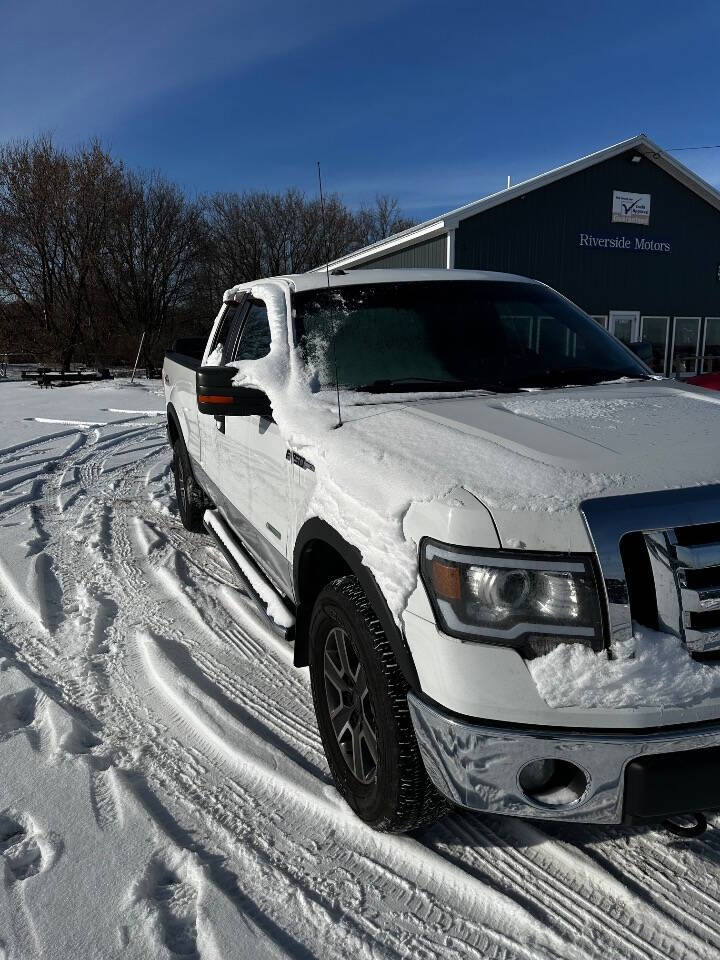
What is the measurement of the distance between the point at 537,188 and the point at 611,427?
18358 millimetres

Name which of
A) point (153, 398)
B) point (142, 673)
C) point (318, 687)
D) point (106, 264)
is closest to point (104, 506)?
point (142, 673)

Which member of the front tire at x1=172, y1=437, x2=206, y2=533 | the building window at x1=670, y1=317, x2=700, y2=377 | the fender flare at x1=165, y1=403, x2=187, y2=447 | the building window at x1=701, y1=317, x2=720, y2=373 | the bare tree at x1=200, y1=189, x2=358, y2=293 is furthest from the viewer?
the bare tree at x1=200, y1=189, x2=358, y2=293

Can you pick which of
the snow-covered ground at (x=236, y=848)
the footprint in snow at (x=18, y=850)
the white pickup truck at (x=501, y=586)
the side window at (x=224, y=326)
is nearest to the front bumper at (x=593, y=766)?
the white pickup truck at (x=501, y=586)

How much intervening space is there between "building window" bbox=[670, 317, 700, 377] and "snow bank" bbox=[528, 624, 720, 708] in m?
22.0

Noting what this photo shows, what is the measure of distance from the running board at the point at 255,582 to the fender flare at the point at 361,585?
0.54 feet

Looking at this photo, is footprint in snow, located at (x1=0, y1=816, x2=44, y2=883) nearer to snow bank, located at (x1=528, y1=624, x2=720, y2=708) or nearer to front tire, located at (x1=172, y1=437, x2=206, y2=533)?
snow bank, located at (x1=528, y1=624, x2=720, y2=708)

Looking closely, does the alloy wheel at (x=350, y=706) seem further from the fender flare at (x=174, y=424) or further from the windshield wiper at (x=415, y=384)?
the fender flare at (x=174, y=424)

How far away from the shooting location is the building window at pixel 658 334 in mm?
21031

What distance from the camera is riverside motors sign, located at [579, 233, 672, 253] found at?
64.4 feet

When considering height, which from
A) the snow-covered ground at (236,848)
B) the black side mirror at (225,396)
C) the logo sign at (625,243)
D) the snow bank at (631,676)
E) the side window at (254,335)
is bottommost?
the snow-covered ground at (236,848)

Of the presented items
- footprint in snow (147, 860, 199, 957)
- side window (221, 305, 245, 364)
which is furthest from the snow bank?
side window (221, 305, 245, 364)

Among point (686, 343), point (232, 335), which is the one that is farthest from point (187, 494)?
point (686, 343)

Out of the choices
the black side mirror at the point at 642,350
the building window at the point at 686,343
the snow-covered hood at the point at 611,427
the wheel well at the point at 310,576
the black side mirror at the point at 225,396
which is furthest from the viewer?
the building window at the point at 686,343

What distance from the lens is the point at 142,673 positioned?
338cm
